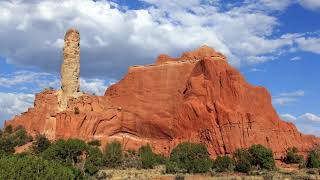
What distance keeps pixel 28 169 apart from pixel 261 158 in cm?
4280

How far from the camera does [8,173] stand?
19.6m

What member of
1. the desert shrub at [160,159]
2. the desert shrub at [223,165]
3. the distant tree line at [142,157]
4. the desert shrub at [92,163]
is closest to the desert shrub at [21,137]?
the distant tree line at [142,157]

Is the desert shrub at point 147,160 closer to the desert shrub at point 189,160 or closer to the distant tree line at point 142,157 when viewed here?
the distant tree line at point 142,157

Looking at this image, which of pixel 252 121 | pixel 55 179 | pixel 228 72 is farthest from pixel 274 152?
pixel 55 179

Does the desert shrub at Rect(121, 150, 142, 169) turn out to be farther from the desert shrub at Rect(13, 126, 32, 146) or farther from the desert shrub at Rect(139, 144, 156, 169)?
the desert shrub at Rect(13, 126, 32, 146)

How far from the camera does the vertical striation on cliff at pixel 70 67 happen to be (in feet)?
265

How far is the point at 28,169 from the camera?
67.2 feet

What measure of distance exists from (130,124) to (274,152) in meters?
25.5

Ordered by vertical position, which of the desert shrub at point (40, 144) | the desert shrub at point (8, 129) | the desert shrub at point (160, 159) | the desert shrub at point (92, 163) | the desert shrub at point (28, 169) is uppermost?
the desert shrub at point (8, 129)

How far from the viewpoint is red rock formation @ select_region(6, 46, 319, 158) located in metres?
71.6

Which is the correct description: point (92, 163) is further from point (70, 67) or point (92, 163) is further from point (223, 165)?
point (70, 67)

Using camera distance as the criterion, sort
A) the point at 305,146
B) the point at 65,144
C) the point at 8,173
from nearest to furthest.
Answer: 1. the point at 8,173
2. the point at 65,144
3. the point at 305,146

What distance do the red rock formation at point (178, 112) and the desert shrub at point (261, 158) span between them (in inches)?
375

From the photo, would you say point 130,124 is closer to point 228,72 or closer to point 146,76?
point 146,76
